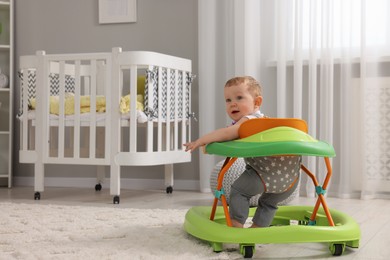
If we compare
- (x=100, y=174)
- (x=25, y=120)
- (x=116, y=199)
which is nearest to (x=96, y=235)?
(x=116, y=199)

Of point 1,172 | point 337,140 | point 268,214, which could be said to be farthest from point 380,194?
point 1,172

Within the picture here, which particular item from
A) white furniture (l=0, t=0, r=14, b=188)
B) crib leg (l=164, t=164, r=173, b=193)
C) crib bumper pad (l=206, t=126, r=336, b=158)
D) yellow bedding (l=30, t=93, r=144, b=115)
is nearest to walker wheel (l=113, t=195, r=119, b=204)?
yellow bedding (l=30, t=93, r=144, b=115)

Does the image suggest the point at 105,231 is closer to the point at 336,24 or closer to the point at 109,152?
the point at 109,152

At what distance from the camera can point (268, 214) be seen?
68.2 inches

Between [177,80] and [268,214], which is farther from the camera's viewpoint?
[177,80]

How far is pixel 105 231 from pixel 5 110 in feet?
7.31

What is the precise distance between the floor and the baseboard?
14 cm

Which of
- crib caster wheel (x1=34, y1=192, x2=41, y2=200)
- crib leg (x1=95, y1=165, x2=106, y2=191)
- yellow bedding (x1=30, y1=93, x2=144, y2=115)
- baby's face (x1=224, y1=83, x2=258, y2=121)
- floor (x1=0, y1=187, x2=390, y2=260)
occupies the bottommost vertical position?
floor (x1=0, y1=187, x2=390, y2=260)

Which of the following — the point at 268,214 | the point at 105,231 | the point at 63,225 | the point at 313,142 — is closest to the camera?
the point at 313,142

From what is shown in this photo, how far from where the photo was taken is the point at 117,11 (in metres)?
3.69

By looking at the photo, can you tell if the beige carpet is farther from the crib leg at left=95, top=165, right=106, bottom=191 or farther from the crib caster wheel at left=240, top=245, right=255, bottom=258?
the crib leg at left=95, top=165, right=106, bottom=191

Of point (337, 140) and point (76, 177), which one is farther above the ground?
point (337, 140)

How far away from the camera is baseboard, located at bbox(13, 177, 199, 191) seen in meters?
3.56

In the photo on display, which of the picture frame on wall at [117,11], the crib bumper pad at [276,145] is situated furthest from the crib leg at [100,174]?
the crib bumper pad at [276,145]
